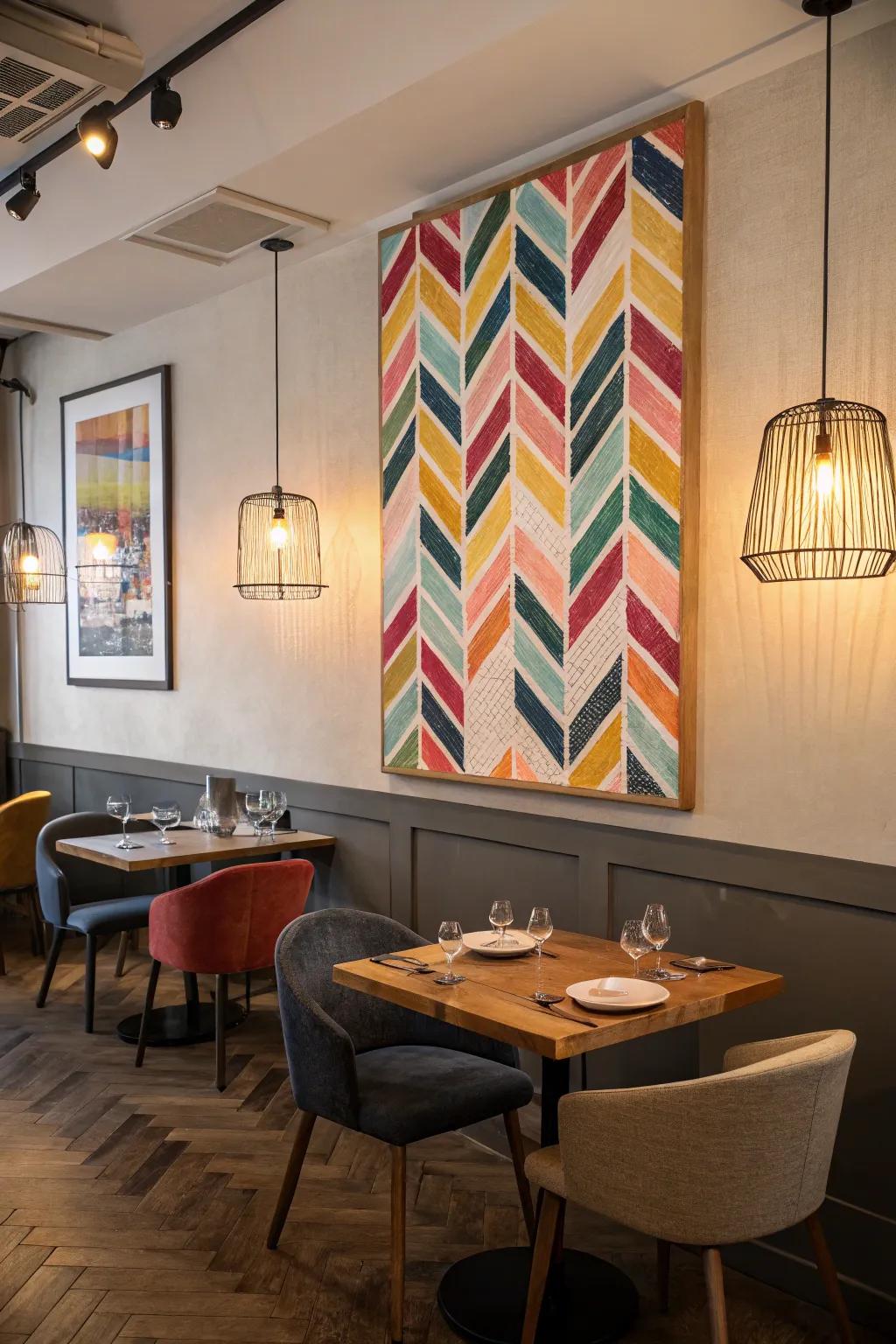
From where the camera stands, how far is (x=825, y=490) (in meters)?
2.77

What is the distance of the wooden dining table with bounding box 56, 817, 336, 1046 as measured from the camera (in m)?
4.60

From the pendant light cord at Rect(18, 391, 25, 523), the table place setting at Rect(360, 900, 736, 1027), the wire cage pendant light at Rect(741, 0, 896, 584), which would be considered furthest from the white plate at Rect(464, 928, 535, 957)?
the pendant light cord at Rect(18, 391, 25, 523)

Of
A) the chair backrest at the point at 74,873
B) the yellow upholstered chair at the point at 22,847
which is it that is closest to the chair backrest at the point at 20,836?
the yellow upholstered chair at the point at 22,847

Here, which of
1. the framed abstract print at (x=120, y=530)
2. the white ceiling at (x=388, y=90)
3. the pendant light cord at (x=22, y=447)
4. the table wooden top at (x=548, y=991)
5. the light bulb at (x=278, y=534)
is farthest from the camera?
the pendant light cord at (x=22, y=447)

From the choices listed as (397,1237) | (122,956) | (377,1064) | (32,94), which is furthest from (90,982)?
(32,94)

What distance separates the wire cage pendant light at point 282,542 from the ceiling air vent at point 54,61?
3.38 ft

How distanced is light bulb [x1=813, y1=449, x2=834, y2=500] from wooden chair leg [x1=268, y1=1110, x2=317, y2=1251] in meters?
2.02

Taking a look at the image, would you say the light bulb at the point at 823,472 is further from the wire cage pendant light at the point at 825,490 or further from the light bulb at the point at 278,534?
the light bulb at the point at 278,534

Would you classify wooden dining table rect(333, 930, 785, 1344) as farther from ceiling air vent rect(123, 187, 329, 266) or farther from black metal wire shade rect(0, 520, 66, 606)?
black metal wire shade rect(0, 520, 66, 606)

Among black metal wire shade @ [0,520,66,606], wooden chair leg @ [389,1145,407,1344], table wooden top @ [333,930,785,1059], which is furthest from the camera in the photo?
black metal wire shade @ [0,520,66,606]

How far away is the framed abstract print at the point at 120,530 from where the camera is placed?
584cm

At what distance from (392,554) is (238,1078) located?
2037 mm

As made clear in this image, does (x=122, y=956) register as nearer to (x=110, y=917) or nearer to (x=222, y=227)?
(x=110, y=917)

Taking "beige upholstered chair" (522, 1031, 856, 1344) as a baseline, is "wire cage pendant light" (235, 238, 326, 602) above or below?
above
